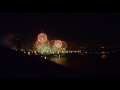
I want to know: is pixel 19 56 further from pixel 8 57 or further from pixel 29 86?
pixel 29 86

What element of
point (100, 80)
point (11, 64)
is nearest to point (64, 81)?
point (100, 80)

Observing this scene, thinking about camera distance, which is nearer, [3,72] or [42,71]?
[3,72]

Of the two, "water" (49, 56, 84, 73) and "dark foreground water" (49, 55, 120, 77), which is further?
Result: "water" (49, 56, 84, 73)

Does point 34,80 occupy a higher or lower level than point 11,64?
lower

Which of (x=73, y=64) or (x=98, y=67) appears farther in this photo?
(x=73, y=64)

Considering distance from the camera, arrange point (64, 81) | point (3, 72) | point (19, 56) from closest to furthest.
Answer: point (3, 72) < point (64, 81) < point (19, 56)

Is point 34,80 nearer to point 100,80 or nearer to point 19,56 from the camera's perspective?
point 19,56

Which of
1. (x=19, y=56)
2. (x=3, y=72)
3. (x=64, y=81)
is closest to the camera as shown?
(x=3, y=72)

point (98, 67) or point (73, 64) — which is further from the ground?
point (73, 64)

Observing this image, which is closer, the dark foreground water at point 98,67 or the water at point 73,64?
the dark foreground water at point 98,67

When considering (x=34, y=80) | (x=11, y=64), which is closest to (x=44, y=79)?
(x=34, y=80)
